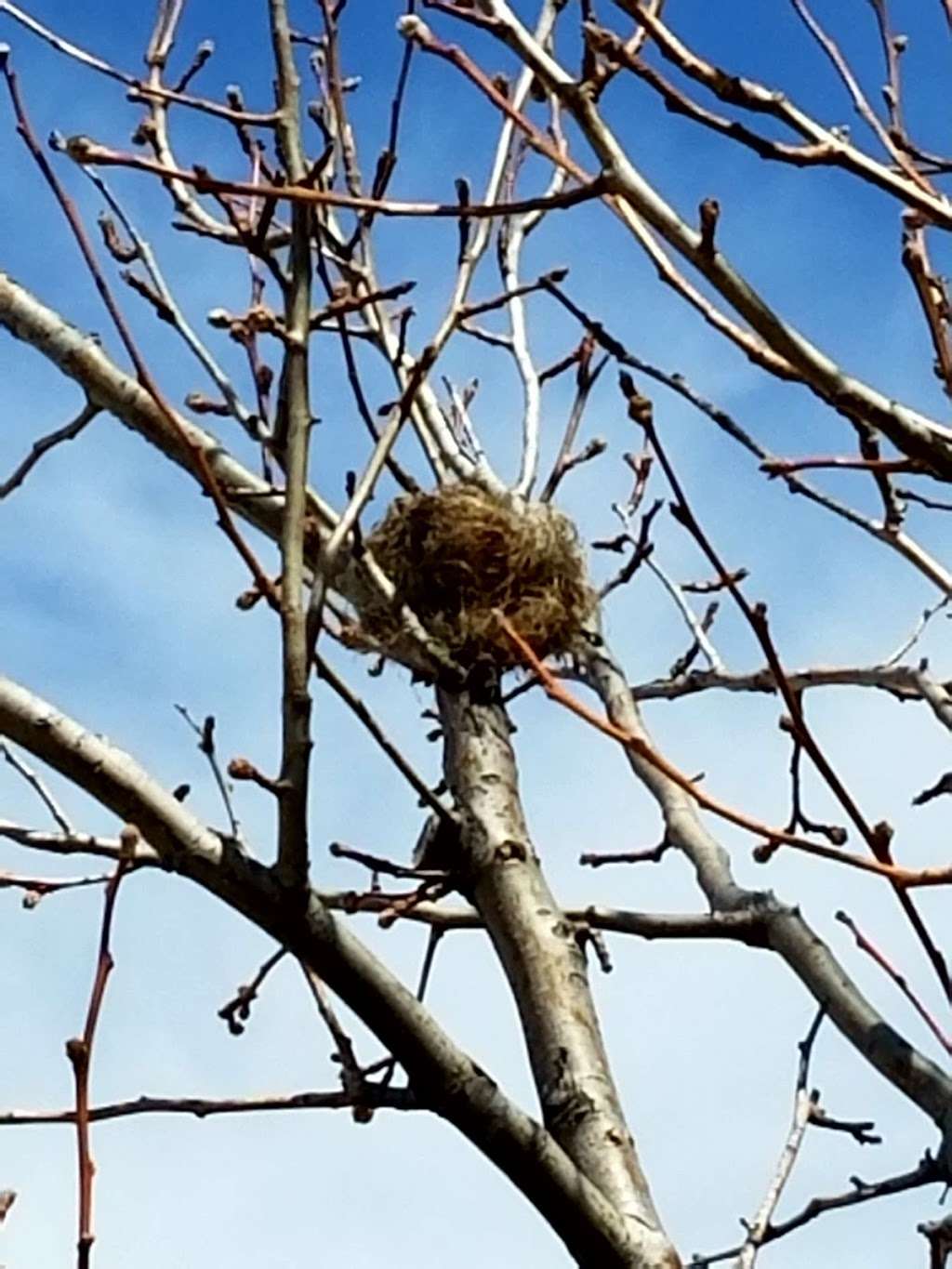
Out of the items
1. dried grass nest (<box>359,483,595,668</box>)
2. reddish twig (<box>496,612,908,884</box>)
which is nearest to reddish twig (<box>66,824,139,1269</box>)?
reddish twig (<box>496,612,908,884</box>)

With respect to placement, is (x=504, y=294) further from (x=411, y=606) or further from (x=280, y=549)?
(x=280, y=549)

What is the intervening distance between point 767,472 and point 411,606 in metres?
2.08

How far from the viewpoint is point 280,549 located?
5.92ft

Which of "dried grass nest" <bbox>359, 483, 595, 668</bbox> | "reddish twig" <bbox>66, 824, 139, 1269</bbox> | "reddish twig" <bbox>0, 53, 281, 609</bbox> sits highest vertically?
"dried grass nest" <bbox>359, 483, 595, 668</bbox>

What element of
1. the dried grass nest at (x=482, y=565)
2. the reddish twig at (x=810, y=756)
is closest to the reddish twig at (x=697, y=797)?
the reddish twig at (x=810, y=756)

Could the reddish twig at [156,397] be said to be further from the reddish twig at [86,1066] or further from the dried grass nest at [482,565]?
the dried grass nest at [482,565]

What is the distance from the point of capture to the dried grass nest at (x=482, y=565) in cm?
350

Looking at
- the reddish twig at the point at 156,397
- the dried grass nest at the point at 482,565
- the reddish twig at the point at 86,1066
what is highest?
the dried grass nest at the point at 482,565

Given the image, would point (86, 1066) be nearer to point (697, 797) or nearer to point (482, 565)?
point (697, 797)

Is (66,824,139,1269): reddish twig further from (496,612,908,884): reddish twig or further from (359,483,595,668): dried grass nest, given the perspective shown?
(359,483,595,668): dried grass nest

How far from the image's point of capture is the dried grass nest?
3500 millimetres

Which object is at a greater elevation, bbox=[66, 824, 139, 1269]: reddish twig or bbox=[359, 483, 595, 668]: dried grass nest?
bbox=[359, 483, 595, 668]: dried grass nest

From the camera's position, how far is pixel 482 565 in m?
3.54

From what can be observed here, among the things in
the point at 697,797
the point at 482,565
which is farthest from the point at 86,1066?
the point at 482,565
